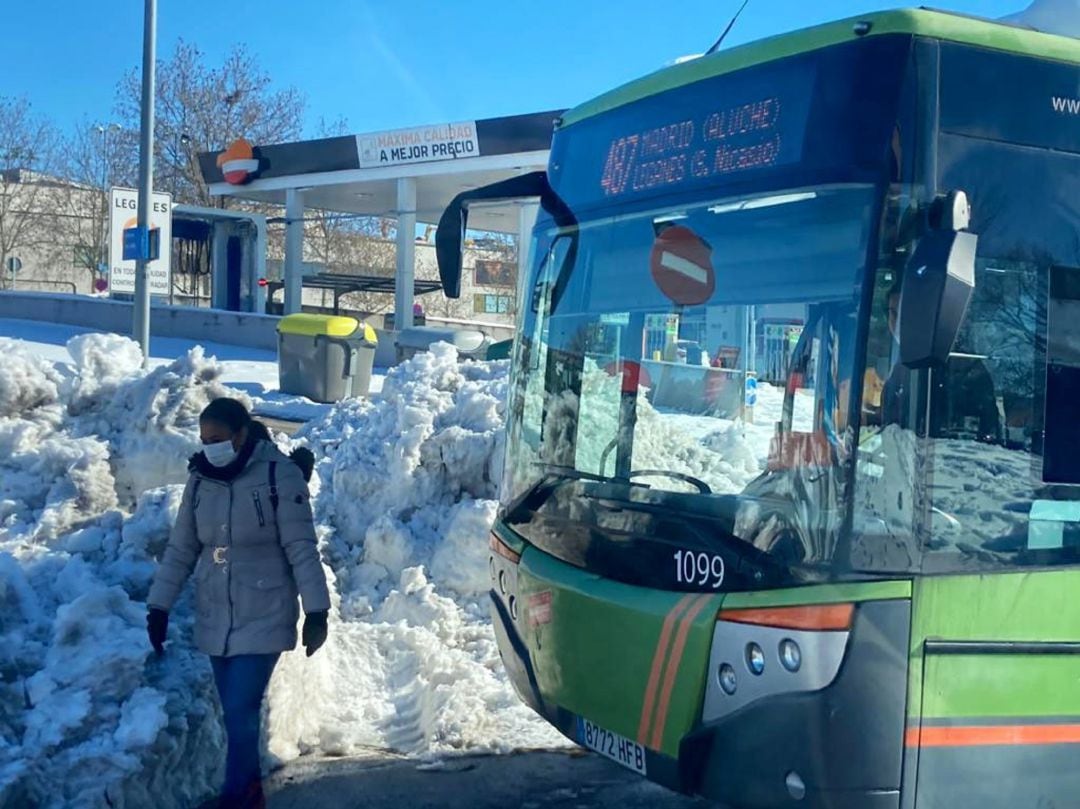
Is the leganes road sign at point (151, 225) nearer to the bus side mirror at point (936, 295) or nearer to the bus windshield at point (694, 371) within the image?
the bus windshield at point (694, 371)

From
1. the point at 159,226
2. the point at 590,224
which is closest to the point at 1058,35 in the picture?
the point at 590,224

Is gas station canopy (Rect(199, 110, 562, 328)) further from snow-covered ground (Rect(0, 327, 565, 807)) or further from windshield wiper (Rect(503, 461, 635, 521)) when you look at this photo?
windshield wiper (Rect(503, 461, 635, 521))

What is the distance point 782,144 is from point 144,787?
3.58 m

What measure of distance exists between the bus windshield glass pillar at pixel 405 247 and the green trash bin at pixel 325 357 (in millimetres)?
11106

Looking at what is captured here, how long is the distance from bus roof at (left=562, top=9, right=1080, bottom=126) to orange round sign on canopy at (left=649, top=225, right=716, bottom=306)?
0.63 meters

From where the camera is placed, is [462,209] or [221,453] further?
[462,209]

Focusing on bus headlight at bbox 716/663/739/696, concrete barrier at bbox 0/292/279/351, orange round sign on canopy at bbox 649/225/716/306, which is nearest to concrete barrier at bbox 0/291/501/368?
concrete barrier at bbox 0/292/279/351

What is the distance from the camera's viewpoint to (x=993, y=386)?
3.83 m

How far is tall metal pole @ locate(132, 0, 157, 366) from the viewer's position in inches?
688

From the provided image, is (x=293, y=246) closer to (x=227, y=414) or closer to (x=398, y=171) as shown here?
(x=398, y=171)

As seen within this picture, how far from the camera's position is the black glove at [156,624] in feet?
16.6

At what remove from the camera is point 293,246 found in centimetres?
3356

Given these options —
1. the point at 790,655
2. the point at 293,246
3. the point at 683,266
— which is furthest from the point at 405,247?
the point at 790,655

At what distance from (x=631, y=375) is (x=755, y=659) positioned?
1.56 metres
